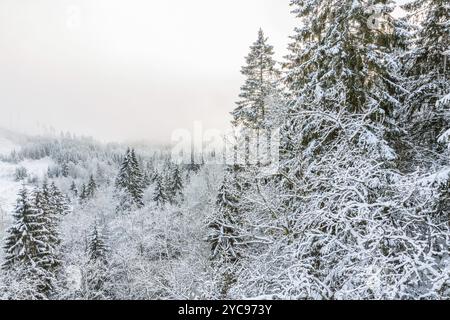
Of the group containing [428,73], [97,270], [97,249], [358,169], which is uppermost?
[428,73]

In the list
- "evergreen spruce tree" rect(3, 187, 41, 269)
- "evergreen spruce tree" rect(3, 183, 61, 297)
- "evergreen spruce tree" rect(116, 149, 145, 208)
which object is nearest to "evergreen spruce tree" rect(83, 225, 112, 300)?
"evergreen spruce tree" rect(3, 183, 61, 297)

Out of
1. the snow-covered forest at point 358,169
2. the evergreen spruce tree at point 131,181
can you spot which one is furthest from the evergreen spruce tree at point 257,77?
the evergreen spruce tree at point 131,181

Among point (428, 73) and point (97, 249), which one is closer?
point (428, 73)

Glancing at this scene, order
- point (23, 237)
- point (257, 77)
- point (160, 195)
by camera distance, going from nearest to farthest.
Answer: point (257, 77) < point (23, 237) < point (160, 195)

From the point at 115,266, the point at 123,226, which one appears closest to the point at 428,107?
the point at 115,266

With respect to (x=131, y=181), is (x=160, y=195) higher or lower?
lower

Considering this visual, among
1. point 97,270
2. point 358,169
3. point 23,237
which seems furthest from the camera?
point 97,270

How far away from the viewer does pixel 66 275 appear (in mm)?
23734

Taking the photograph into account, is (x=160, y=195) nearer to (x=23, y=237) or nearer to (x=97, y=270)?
(x=97, y=270)

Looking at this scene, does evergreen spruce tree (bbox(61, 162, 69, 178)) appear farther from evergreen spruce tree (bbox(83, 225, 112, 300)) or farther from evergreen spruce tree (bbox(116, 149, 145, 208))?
evergreen spruce tree (bbox(83, 225, 112, 300))

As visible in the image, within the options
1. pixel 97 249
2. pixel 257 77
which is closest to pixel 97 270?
pixel 97 249

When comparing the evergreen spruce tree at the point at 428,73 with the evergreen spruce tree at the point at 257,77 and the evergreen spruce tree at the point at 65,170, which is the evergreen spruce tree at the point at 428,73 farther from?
the evergreen spruce tree at the point at 65,170

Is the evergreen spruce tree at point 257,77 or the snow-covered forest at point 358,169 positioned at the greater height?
the evergreen spruce tree at point 257,77

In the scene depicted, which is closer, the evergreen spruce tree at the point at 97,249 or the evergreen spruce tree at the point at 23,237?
the evergreen spruce tree at the point at 23,237
